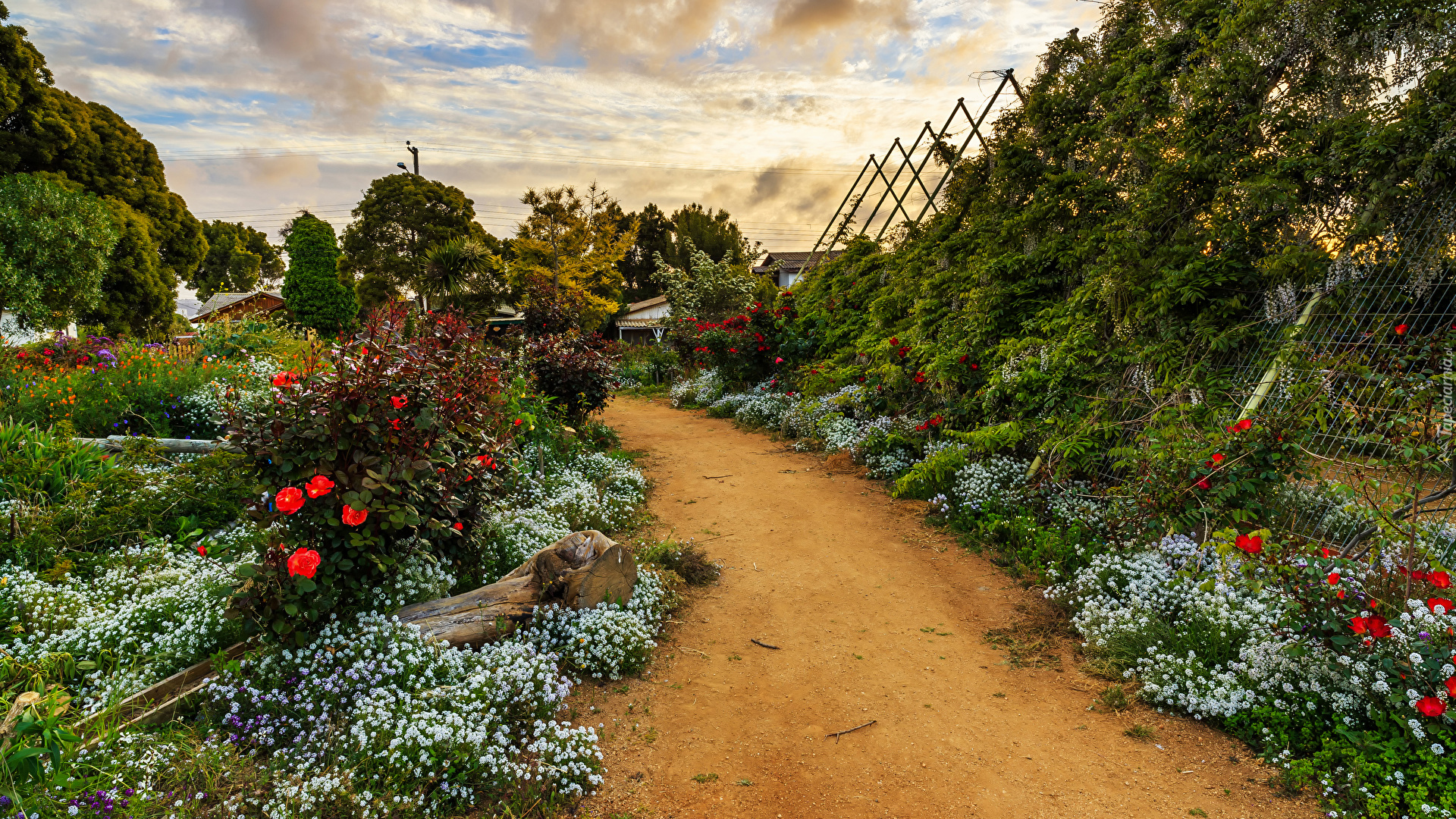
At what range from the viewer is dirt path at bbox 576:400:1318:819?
112 inches

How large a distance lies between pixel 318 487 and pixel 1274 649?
482 cm

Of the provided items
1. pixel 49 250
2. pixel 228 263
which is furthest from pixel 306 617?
pixel 228 263

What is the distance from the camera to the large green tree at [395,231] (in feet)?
101

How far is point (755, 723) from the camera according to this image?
3.41 m

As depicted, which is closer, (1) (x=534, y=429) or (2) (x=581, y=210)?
(1) (x=534, y=429)

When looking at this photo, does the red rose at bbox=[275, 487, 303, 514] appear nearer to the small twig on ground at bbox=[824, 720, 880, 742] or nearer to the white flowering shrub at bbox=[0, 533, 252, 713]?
the white flowering shrub at bbox=[0, 533, 252, 713]

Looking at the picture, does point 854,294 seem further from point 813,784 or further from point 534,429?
point 813,784

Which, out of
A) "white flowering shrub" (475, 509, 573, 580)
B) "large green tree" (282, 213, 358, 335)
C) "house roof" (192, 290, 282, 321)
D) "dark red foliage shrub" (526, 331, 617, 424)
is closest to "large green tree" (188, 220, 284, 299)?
"house roof" (192, 290, 282, 321)

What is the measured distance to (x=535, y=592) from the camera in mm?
4086

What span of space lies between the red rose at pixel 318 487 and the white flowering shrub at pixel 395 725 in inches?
28.6

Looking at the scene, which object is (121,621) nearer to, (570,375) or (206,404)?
(206,404)

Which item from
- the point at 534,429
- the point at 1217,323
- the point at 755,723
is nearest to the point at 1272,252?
the point at 1217,323

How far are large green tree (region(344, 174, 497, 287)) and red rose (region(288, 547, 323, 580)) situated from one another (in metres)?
30.6

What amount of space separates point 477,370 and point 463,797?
338 cm
